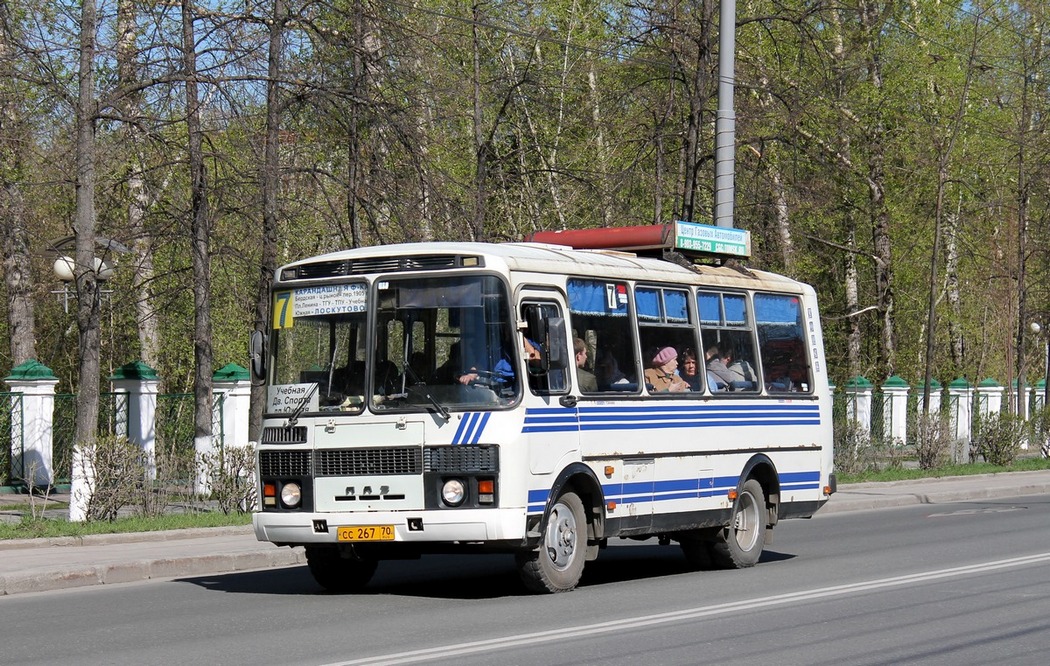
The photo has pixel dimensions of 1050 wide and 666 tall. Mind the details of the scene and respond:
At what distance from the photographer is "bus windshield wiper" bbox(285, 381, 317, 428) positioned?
41.1 feet

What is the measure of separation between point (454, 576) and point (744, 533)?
10.3 feet

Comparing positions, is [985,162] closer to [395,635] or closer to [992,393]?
[992,393]

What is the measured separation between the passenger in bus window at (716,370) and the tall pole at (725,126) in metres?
5.33

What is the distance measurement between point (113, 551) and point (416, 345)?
5194mm

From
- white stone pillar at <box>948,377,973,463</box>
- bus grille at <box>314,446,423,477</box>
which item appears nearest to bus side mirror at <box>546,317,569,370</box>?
bus grille at <box>314,446,423,477</box>

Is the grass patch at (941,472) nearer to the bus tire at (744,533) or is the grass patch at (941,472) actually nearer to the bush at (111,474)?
the bus tire at (744,533)

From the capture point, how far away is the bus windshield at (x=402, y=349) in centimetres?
1213

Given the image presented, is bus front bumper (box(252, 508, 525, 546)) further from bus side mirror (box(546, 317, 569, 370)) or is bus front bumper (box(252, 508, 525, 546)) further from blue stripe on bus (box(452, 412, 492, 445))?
bus side mirror (box(546, 317, 569, 370))

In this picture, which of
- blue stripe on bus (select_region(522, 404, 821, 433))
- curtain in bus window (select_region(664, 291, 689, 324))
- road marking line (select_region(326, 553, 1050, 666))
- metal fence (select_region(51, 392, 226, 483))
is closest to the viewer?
road marking line (select_region(326, 553, 1050, 666))

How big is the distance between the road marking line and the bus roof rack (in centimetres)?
399

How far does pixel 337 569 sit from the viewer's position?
13.3 metres

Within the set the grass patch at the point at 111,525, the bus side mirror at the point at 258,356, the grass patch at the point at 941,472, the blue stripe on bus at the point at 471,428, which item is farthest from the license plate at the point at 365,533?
the grass patch at the point at 941,472

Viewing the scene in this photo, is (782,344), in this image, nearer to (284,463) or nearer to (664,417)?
(664,417)

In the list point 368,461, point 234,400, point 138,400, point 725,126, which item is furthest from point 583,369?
point 138,400
